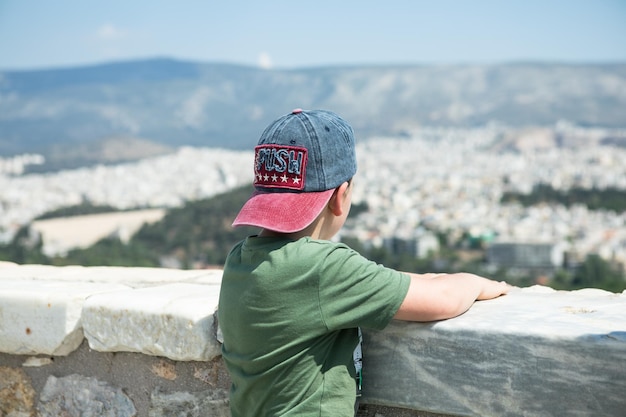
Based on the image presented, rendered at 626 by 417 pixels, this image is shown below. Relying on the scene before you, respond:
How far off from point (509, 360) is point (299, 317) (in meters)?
0.41

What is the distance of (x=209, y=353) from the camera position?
5.76 ft

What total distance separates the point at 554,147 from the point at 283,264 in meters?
113

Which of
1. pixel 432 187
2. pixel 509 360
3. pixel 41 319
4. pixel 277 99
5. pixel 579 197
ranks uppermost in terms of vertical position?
pixel 277 99

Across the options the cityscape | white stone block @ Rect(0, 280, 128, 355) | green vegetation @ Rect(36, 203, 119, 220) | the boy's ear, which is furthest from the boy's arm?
green vegetation @ Rect(36, 203, 119, 220)

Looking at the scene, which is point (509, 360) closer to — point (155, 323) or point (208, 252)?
point (155, 323)

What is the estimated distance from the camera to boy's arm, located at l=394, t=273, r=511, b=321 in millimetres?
1420

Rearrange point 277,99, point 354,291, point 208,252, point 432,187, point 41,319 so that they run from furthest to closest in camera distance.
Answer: point 277,99
point 432,187
point 208,252
point 41,319
point 354,291

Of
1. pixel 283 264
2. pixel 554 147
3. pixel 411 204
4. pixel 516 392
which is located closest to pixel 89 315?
pixel 283 264

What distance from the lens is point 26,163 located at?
294ft

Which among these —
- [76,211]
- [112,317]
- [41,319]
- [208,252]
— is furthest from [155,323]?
[76,211]

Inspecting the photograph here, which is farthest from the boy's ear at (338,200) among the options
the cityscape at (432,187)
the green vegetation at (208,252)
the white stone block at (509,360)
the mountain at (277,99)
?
the mountain at (277,99)

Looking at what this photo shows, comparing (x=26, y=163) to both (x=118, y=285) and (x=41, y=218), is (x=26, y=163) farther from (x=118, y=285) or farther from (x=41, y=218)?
(x=118, y=285)

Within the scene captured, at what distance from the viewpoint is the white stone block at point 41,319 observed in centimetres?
194

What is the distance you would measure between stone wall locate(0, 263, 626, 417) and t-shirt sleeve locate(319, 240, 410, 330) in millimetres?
168
